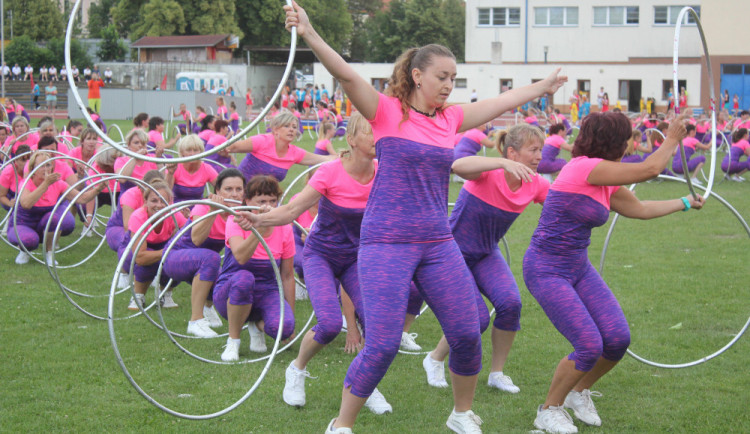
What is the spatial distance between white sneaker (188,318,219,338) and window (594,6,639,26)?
181 ft

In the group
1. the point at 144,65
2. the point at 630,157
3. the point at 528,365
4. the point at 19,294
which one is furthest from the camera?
the point at 144,65

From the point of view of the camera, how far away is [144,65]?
180 feet

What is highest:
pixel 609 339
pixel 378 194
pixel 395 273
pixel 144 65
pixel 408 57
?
pixel 144 65

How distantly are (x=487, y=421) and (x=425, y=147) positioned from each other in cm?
215

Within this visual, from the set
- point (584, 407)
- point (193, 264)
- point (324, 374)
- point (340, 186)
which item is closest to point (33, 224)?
point (193, 264)

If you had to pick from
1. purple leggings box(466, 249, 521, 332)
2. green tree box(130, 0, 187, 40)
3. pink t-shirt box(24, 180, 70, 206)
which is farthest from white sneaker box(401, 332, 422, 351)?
green tree box(130, 0, 187, 40)

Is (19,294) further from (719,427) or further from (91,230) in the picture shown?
(719,427)

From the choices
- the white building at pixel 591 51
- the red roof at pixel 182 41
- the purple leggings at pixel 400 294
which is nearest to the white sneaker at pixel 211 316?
the purple leggings at pixel 400 294

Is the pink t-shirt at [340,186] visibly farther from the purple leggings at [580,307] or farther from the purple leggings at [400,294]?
the purple leggings at [580,307]

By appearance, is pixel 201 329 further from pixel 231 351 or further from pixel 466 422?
pixel 466 422

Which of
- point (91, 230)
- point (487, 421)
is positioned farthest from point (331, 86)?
point (487, 421)

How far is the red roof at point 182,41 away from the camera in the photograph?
2183 inches

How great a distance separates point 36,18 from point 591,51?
38.8 m

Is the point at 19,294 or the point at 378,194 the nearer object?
the point at 378,194
